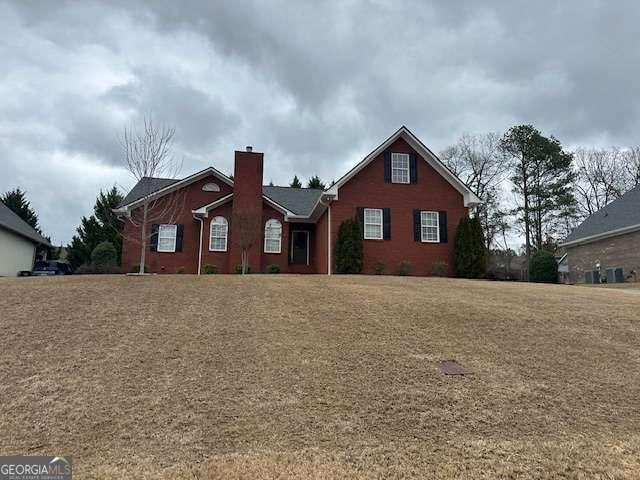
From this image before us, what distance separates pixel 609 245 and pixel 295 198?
59.7ft

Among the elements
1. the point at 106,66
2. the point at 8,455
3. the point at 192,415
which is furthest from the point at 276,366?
the point at 106,66

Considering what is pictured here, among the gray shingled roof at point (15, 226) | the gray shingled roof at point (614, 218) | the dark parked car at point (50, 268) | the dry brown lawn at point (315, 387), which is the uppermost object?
the gray shingled roof at point (614, 218)

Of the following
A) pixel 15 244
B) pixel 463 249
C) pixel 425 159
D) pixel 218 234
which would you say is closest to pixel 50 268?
pixel 15 244

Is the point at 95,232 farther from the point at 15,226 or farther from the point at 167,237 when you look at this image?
the point at 167,237

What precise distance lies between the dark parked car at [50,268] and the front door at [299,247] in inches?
554

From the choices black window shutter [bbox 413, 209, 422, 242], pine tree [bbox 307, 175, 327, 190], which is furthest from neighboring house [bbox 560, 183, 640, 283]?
pine tree [bbox 307, 175, 327, 190]

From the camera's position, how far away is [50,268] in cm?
2648

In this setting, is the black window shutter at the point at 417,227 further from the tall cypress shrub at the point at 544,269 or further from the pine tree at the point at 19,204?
the pine tree at the point at 19,204

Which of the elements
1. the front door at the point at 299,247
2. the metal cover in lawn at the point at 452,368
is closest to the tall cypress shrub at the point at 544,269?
the front door at the point at 299,247

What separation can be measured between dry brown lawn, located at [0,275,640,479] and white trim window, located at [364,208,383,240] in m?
9.31

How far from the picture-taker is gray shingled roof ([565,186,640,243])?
81.3ft

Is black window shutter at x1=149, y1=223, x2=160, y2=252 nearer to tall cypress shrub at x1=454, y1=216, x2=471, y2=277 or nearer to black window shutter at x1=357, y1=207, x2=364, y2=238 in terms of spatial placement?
black window shutter at x1=357, y1=207, x2=364, y2=238

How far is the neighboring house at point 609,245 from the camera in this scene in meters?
24.0

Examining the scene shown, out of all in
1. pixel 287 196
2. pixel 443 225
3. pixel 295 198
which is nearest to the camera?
pixel 443 225
